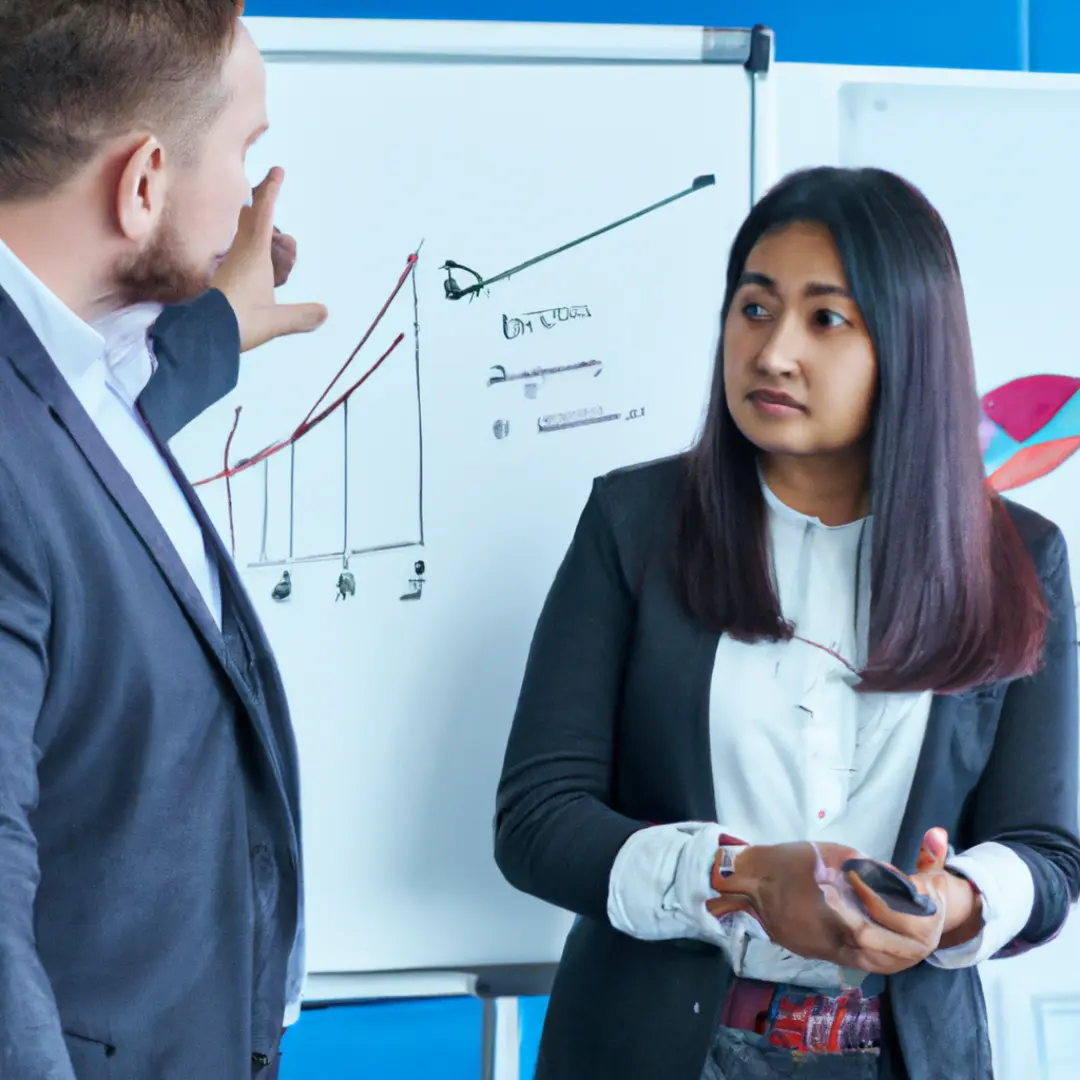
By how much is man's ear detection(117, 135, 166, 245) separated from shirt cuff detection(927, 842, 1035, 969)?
0.85m

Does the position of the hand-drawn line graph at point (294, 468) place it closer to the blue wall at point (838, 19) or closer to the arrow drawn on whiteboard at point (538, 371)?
the arrow drawn on whiteboard at point (538, 371)

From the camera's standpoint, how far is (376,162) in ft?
4.82

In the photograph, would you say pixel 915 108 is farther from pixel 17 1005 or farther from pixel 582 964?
pixel 17 1005

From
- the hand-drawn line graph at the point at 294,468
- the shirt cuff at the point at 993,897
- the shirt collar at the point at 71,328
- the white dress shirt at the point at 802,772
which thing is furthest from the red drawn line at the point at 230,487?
the shirt cuff at the point at 993,897

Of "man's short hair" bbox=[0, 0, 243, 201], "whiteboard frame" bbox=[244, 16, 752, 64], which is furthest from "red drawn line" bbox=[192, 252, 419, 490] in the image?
"man's short hair" bbox=[0, 0, 243, 201]

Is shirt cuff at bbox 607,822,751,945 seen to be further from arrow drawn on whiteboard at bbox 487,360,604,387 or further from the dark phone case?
arrow drawn on whiteboard at bbox 487,360,604,387

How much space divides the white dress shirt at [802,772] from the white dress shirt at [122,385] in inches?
13.7

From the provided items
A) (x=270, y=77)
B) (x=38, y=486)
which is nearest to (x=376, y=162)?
(x=270, y=77)

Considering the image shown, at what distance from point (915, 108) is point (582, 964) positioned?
3.60 feet

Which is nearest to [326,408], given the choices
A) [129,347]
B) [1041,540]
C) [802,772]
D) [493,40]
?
[129,347]

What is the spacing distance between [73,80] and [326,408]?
24.0 inches

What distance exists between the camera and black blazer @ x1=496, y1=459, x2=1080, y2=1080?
3.72ft

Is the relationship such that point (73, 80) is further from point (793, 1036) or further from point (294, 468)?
point (793, 1036)

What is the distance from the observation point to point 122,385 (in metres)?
1.08
